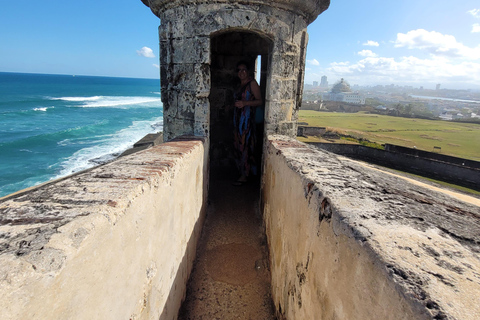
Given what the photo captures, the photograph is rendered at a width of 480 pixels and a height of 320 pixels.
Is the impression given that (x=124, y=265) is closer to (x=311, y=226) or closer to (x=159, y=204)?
(x=159, y=204)

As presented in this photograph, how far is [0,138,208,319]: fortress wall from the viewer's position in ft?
3.08

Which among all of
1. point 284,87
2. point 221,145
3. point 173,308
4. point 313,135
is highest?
point 284,87

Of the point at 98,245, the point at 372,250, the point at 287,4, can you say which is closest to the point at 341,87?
the point at 287,4

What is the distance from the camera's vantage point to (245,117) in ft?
16.3

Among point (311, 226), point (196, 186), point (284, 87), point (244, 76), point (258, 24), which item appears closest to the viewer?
point (311, 226)

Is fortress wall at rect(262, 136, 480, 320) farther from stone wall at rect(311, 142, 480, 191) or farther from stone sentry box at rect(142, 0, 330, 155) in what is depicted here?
stone wall at rect(311, 142, 480, 191)

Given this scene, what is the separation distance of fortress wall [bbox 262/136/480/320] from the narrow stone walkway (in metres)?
0.63

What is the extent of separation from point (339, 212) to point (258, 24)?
3.18 m

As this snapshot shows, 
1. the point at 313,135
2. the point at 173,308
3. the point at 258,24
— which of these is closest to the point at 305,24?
the point at 258,24

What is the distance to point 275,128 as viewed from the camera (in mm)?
4340

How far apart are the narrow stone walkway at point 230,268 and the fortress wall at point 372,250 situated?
2.08ft

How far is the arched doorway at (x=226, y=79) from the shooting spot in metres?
6.30

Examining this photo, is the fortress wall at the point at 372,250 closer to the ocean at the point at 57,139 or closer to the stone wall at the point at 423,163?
the ocean at the point at 57,139

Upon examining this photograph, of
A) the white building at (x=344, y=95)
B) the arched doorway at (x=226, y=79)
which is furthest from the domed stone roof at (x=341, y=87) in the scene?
the arched doorway at (x=226, y=79)
